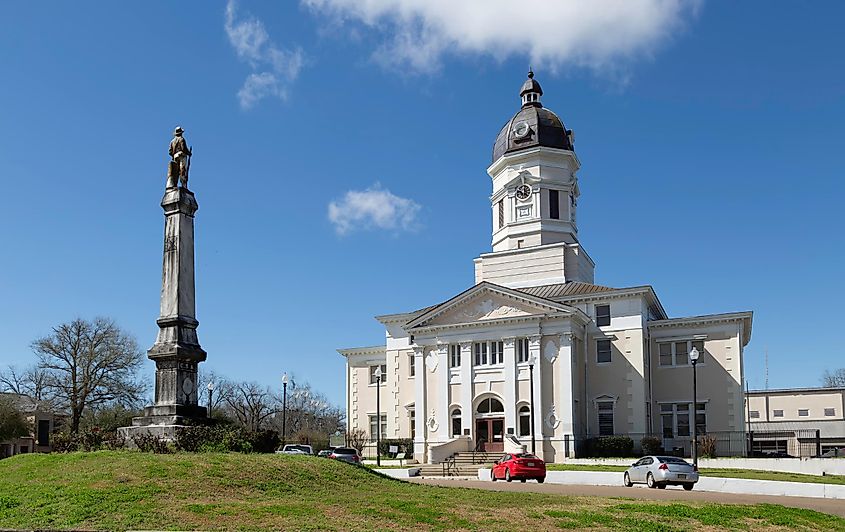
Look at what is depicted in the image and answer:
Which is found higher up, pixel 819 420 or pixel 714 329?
pixel 714 329

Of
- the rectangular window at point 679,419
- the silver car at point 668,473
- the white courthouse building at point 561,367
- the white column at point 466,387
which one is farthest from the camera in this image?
the rectangular window at point 679,419

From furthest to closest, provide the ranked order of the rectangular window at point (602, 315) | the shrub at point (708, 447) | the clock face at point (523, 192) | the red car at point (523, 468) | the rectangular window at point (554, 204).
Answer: the rectangular window at point (554, 204)
the clock face at point (523, 192)
the rectangular window at point (602, 315)
the shrub at point (708, 447)
the red car at point (523, 468)

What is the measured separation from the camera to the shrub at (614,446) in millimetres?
48125

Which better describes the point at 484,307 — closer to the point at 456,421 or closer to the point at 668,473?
the point at 456,421

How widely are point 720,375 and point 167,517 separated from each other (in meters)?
42.7

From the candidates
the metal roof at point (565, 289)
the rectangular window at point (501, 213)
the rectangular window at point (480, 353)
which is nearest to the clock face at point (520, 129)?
the rectangular window at point (501, 213)

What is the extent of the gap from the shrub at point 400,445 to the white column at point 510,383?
24.3ft

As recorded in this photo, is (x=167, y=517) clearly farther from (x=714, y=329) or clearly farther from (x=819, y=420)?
(x=819, y=420)

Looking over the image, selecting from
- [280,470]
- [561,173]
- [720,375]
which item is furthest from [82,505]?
[561,173]

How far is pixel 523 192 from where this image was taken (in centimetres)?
5784

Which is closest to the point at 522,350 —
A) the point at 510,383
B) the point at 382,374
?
the point at 510,383

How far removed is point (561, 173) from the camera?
57969mm

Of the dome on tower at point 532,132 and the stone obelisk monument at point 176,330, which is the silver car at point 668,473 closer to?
the stone obelisk monument at point 176,330

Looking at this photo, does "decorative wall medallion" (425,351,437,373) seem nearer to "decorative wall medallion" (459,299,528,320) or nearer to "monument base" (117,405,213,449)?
"decorative wall medallion" (459,299,528,320)
